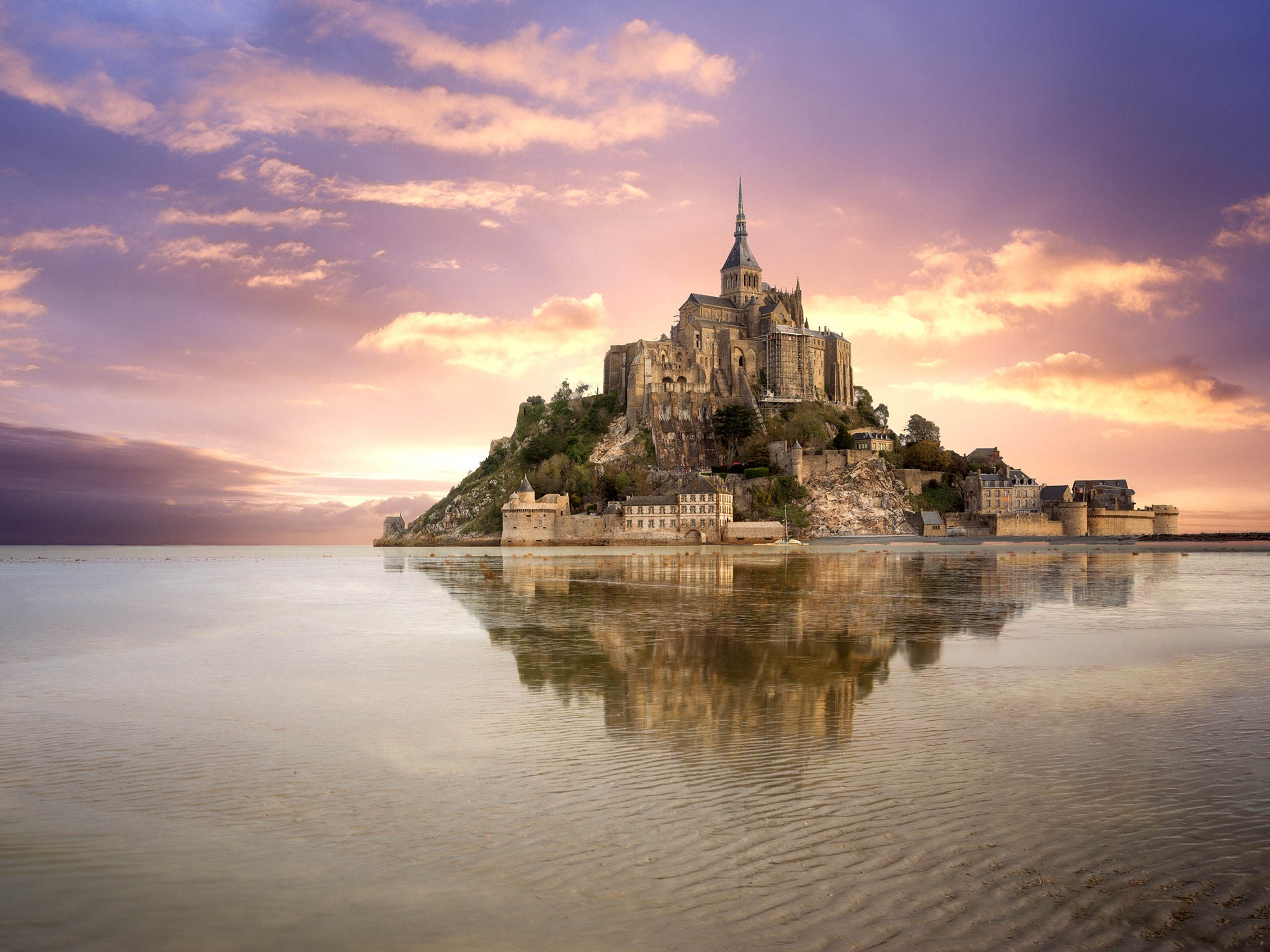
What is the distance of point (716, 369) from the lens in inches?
3305

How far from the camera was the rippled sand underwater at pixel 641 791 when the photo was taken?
4293 millimetres

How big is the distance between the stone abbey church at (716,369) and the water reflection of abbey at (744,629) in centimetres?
4359

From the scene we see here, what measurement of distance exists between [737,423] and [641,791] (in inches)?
2870

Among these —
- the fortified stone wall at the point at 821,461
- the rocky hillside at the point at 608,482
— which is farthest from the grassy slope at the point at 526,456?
the fortified stone wall at the point at 821,461

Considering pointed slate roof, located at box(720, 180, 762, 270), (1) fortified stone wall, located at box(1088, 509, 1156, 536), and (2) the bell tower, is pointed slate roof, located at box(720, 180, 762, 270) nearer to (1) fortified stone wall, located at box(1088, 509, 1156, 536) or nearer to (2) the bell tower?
(2) the bell tower

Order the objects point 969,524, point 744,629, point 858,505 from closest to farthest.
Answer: point 744,629 → point 858,505 → point 969,524

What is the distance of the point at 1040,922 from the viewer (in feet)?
13.8

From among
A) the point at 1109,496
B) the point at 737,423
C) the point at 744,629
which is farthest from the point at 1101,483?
the point at 744,629

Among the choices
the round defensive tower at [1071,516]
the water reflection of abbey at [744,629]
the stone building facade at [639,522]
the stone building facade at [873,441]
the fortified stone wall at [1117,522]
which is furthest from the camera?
the stone building facade at [873,441]

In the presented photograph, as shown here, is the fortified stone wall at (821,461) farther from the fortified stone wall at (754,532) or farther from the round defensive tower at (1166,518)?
the round defensive tower at (1166,518)

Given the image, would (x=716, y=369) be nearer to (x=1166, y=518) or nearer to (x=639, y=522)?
(x=639, y=522)

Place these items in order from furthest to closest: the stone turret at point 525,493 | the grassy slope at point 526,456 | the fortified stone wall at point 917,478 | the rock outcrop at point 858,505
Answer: the grassy slope at point 526,456 → the stone turret at point 525,493 → the fortified stone wall at point 917,478 → the rock outcrop at point 858,505

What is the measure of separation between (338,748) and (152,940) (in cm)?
356

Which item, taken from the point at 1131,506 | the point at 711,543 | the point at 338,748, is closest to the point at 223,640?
the point at 338,748
